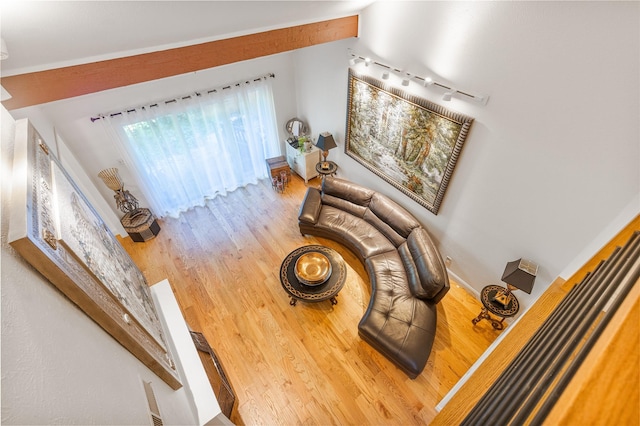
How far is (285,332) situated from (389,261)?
1.52 metres

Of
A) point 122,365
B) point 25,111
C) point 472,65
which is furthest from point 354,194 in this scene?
point 25,111

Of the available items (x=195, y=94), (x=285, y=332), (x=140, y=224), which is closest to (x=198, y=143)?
(x=195, y=94)

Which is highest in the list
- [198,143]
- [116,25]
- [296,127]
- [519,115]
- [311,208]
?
[116,25]

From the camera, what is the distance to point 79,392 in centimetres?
72

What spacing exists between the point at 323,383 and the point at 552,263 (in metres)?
2.49

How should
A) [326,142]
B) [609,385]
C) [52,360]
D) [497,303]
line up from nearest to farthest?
[609,385] → [52,360] → [497,303] → [326,142]

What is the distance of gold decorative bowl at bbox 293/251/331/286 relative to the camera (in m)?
3.10

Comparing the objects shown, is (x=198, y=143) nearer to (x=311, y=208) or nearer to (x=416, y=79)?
(x=311, y=208)

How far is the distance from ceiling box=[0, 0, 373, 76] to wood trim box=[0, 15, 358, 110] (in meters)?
0.05

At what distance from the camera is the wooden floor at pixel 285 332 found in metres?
2.66

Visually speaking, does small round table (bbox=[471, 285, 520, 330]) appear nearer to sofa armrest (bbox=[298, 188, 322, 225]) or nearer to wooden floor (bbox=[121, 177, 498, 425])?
wooden floor (bbox=[121, 177, 498, 425])

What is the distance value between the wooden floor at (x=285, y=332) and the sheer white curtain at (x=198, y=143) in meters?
0.70

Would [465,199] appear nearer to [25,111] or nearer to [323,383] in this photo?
[323,383]

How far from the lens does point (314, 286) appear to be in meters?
3.15
